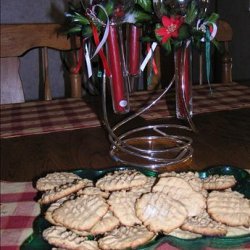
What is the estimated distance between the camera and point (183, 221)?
0.49m

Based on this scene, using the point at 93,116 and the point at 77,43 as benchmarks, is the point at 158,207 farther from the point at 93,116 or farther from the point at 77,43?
the point at 77,43

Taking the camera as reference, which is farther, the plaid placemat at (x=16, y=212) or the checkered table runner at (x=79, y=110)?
the checkered table runner at (x=79, y=110)

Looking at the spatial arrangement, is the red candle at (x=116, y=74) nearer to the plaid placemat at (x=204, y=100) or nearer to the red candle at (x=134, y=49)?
the red candle at (x=134, y=49)

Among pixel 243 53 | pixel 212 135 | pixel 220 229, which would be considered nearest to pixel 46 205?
pixel 220 229

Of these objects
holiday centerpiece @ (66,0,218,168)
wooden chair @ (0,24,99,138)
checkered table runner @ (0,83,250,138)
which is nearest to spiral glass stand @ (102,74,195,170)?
holiday centerpiece @ (66,0,218,168)

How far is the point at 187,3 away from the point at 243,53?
2.54 m

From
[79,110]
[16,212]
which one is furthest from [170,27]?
[79,110]

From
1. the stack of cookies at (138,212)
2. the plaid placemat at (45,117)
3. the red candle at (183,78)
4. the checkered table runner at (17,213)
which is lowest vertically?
the checkered table runner at (17,213)

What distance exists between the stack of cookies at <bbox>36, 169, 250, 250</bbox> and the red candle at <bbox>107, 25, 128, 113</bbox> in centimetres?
27

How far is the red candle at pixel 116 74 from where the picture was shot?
2.60 ft

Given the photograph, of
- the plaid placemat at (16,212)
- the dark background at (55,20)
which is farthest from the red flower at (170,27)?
the dark background at (55,20)

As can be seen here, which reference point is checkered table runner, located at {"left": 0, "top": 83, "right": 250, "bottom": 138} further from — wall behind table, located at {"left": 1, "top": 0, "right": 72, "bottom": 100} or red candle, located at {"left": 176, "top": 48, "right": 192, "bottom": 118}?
wall behind table, located at {"left": 1, "top": 0, "right": 72, "bottom": 100}

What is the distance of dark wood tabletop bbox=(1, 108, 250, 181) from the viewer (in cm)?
82

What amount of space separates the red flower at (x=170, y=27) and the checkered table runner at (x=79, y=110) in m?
0.43
